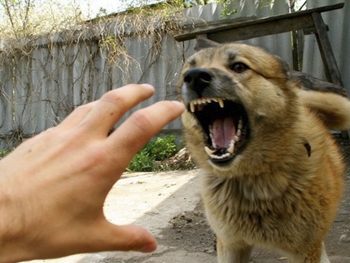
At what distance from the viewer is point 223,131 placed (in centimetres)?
279

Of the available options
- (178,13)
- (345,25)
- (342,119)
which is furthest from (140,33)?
(342,119)

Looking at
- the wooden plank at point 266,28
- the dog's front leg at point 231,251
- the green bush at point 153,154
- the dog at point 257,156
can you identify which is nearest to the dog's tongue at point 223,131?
the dog at point 257,156

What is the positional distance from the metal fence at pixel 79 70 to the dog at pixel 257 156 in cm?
440

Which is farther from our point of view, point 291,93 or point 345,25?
point 345,25

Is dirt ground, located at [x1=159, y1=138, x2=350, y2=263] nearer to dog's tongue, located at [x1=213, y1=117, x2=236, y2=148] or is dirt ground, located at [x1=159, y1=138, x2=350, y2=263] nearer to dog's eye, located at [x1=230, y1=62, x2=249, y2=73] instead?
dog's tongue, located at [x1=213, y1=117, x2=236, y2=148]

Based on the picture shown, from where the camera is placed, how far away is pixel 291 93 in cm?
288

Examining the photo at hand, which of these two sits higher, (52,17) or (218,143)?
(52,17)

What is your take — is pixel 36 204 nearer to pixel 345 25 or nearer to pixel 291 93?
pixel 291 93

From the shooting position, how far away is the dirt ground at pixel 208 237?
11.4 feet

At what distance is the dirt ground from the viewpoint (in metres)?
3.49

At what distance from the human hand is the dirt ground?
2.91 metres

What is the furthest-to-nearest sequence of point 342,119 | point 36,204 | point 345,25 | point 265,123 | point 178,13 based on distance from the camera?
point 178,13 < point 345,25 < point 342,119 < point 265,123 < point 36,204

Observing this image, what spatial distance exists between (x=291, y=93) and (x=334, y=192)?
0.71 m

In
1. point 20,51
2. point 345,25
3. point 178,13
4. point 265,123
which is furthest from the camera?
point 20,51
